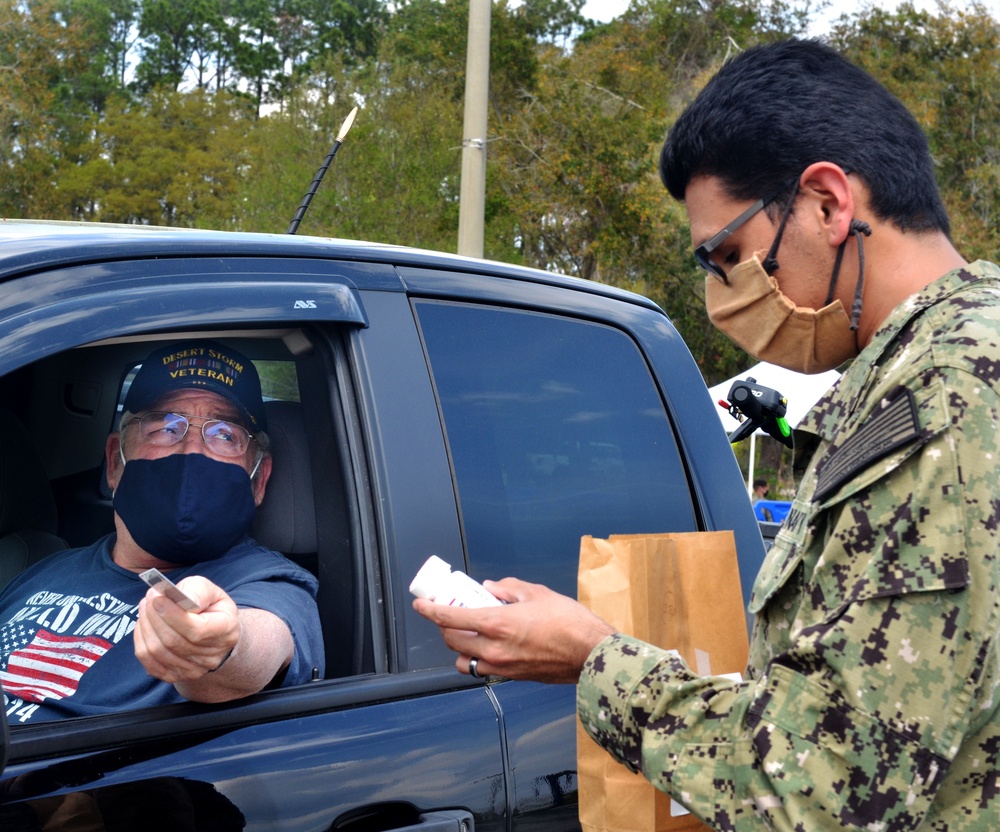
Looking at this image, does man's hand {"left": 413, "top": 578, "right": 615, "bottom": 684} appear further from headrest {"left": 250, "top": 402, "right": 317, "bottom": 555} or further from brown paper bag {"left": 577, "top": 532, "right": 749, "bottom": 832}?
headrest {"left": 250, "top": 402, "right": 317, "bottom": 555}

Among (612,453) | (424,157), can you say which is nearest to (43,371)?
(612,453)

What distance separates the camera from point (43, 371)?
247cm

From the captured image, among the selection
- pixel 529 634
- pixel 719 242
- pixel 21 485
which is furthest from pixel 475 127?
pixel 529 634

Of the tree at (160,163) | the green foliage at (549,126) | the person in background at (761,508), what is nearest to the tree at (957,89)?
the green foliage at (549,126)

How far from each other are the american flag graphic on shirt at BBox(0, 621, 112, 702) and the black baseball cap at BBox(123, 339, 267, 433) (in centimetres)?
44

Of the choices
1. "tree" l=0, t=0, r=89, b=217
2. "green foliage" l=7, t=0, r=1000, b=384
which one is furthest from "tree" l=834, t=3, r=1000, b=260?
"tree" l=0, t=0, r=89, b=217

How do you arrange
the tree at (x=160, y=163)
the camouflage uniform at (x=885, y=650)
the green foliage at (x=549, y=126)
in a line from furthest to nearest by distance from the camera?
1. the tree at (x=160, y=163)
2. the green foliage at (x=549, y=126)
3. the camouflage uniform at (x=885, y=650)

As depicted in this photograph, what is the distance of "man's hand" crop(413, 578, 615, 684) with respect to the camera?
1440 millimetres

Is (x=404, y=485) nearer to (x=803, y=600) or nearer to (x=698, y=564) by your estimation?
(x=698, y=564)

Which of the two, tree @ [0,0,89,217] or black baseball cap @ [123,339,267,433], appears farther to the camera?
tree @ [0,0,89,217]

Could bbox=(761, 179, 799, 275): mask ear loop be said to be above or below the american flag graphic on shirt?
above

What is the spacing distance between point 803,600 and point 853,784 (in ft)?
0.66

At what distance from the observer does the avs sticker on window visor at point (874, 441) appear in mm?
1182

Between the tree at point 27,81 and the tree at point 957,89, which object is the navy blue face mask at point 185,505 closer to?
the tree at point 957,89
